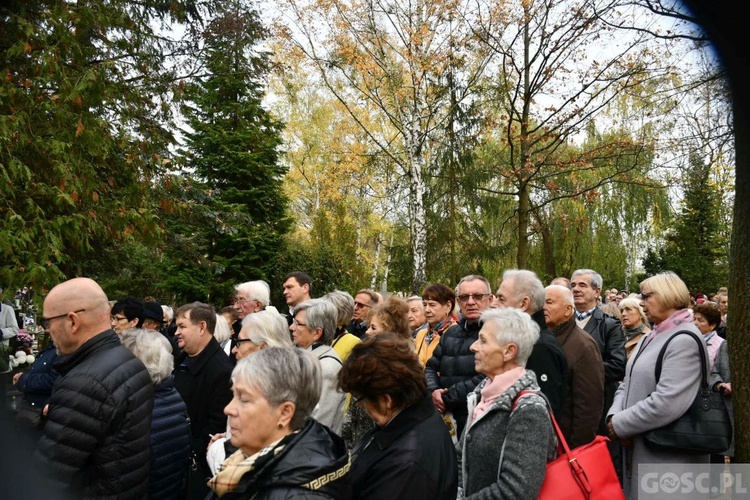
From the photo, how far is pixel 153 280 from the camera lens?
27.3 metres

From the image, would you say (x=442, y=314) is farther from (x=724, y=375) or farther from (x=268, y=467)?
(x=268, y=467)

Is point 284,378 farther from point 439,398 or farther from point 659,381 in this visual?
point 659,381

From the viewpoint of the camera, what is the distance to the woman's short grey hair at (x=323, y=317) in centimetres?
451

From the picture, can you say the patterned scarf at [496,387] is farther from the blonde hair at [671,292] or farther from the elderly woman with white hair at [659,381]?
the blonde hair at [671,292]

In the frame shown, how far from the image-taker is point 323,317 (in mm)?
4516

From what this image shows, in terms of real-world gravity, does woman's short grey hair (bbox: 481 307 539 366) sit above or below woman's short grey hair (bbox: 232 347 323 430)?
above

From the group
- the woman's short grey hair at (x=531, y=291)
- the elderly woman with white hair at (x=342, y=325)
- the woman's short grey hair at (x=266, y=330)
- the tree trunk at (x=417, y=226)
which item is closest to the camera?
the woman's short grey hair at (x=266, y=330)

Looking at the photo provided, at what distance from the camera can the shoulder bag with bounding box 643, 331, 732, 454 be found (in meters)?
3.91

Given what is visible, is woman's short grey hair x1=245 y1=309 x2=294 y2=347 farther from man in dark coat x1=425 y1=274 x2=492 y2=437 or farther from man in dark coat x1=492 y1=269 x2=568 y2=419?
man in dark coat x1=492 y1=269 x2=568 y2=419


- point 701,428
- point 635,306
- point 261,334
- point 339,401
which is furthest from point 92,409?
point 635,306

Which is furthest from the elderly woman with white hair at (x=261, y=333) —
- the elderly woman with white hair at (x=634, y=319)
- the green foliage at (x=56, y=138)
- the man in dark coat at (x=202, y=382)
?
the elderly woman with white hair at (x=634, y=319)

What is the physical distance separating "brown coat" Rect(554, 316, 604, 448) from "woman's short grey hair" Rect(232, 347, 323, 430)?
250 cm

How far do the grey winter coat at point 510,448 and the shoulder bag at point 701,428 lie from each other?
1426 mm

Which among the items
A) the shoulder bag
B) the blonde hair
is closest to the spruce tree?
the blonde hair
